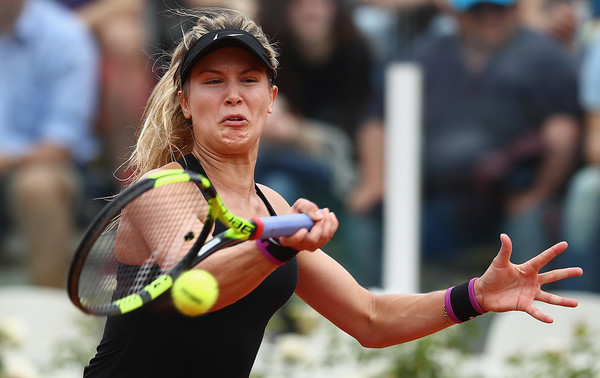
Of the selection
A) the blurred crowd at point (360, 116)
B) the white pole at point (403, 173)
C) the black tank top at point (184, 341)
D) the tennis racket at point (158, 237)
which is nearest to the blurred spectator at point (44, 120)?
the blurred crowd at point (360, 116)

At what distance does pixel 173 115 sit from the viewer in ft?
10.4

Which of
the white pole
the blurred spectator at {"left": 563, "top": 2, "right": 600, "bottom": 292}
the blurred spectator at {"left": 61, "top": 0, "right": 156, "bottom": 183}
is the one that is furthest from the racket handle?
the blurred spectator at {"left": 61, "top": 0, "right": 156, "bottom": 183}

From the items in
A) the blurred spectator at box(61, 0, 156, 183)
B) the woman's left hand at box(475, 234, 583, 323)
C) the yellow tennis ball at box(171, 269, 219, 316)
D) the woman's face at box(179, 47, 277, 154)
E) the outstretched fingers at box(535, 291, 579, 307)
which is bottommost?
the yellow tennis ball at box(171, 269, 219, 316)

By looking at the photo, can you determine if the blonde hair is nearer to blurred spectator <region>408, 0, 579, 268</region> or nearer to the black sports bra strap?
the black sports bra strap

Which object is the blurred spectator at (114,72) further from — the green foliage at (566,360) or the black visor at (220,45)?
the black visor at (220,45)

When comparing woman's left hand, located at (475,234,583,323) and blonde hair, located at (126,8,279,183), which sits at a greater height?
blonde hair, located at (126,8,279,183)

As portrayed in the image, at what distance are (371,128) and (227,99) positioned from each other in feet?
11.9

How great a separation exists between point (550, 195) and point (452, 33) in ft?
3.91

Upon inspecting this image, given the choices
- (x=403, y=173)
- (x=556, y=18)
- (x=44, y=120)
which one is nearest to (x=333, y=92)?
(x=403, y=173)

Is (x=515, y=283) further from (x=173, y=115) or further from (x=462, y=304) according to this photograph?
(x=173, y=115)

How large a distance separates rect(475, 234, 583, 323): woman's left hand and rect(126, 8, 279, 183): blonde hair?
0.95m

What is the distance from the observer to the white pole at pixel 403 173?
6410 mm

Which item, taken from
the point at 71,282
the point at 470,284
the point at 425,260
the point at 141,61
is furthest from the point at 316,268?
the point at 141,61

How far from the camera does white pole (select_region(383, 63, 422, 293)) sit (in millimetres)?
6410
